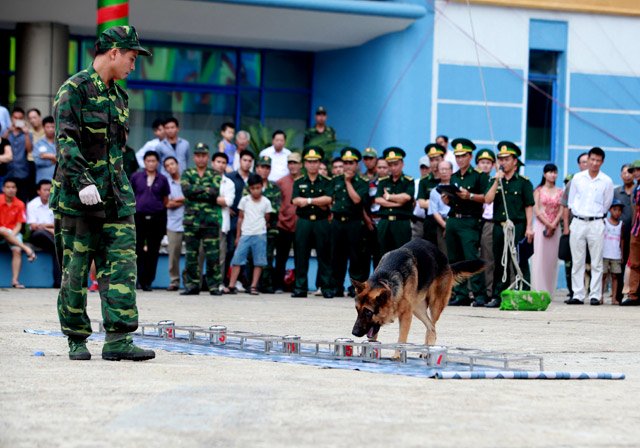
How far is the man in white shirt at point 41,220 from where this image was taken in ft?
68.2

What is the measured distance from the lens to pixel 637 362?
10.3 meters

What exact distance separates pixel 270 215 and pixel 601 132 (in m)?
9.14

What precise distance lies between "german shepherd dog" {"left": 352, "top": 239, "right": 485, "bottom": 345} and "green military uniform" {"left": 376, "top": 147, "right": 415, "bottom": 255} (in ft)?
25.8

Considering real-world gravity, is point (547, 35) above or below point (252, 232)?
above

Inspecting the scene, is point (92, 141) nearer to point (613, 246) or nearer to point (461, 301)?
point (461, 301)

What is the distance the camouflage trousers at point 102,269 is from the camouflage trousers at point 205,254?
35.6 ft

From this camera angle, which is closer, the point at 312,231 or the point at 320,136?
the point at 312,231

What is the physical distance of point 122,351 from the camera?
9.35m

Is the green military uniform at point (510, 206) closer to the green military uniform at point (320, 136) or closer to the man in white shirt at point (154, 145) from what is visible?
the man in white shirt at point (154, 145)

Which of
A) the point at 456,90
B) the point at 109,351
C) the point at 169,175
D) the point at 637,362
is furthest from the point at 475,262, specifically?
the point at 456,90

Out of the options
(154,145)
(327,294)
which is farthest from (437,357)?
(154,145)

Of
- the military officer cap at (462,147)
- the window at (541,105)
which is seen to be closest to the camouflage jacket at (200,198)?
the military officer cap at (462,147)

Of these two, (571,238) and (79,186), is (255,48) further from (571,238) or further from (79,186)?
(79,186)

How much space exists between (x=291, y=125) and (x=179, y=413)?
74.7ft
